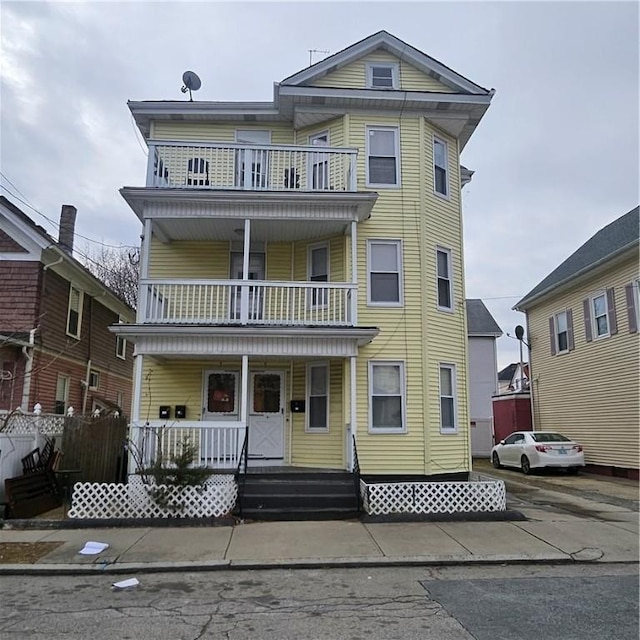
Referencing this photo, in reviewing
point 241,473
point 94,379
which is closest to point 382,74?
point 241,473

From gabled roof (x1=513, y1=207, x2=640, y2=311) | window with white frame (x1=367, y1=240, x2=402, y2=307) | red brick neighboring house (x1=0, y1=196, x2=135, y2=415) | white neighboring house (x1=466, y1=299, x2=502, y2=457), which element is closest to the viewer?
window with white frame (x1=367, y1=240, x2=402, y2=307)

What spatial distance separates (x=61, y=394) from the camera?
15664 mm

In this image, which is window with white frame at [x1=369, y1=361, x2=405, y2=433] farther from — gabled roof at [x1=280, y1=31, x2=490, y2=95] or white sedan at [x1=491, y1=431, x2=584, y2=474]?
white sedan at [x1=491, y1=431, x2=584, y2=474]

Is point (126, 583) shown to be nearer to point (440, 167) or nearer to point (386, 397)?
point (386, 397)

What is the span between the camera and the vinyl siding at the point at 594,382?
1556cm

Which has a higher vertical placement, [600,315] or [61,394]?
[600,315]

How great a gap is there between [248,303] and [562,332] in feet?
45.5

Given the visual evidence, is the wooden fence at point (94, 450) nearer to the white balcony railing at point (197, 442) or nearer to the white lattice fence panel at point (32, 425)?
the white lattice fence panel at point (32, 425)

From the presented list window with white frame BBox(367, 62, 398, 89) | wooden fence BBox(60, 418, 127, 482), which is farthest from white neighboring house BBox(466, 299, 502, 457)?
wooden fence BBox(60, 418, 127, 482)

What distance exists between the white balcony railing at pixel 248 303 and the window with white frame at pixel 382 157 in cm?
319

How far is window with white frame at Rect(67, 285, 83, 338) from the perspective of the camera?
52.3 ft

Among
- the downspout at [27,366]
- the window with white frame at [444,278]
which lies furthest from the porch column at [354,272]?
the downspout at [27,366]

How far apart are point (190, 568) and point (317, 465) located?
17.2ft

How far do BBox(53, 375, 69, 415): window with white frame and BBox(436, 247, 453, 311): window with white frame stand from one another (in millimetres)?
11306
